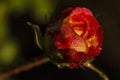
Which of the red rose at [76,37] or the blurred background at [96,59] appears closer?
the red rose at [76,37]

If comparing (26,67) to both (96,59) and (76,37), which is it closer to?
(76,37)

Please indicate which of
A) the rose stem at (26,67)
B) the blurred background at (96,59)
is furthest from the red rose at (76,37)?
the blurred background at (96,59)

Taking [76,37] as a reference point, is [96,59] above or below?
below

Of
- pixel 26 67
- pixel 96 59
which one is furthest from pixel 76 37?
pixel 96 59

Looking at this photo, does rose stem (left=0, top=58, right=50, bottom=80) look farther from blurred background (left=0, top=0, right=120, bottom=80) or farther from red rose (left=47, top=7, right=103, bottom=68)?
blurred background (left=0, top=0, right=120, bottom=80)

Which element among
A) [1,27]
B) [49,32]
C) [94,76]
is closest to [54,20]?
[49,32]

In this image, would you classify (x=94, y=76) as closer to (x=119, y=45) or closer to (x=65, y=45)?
(x=119, y=45)

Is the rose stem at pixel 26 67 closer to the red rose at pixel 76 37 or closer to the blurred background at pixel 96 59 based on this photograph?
the red rose at pixel 76 37

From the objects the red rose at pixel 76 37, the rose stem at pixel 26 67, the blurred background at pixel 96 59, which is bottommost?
the blurred background at pixel 96 59

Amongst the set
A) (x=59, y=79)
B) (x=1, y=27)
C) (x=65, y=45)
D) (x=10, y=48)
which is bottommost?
(x=59, y=79)
